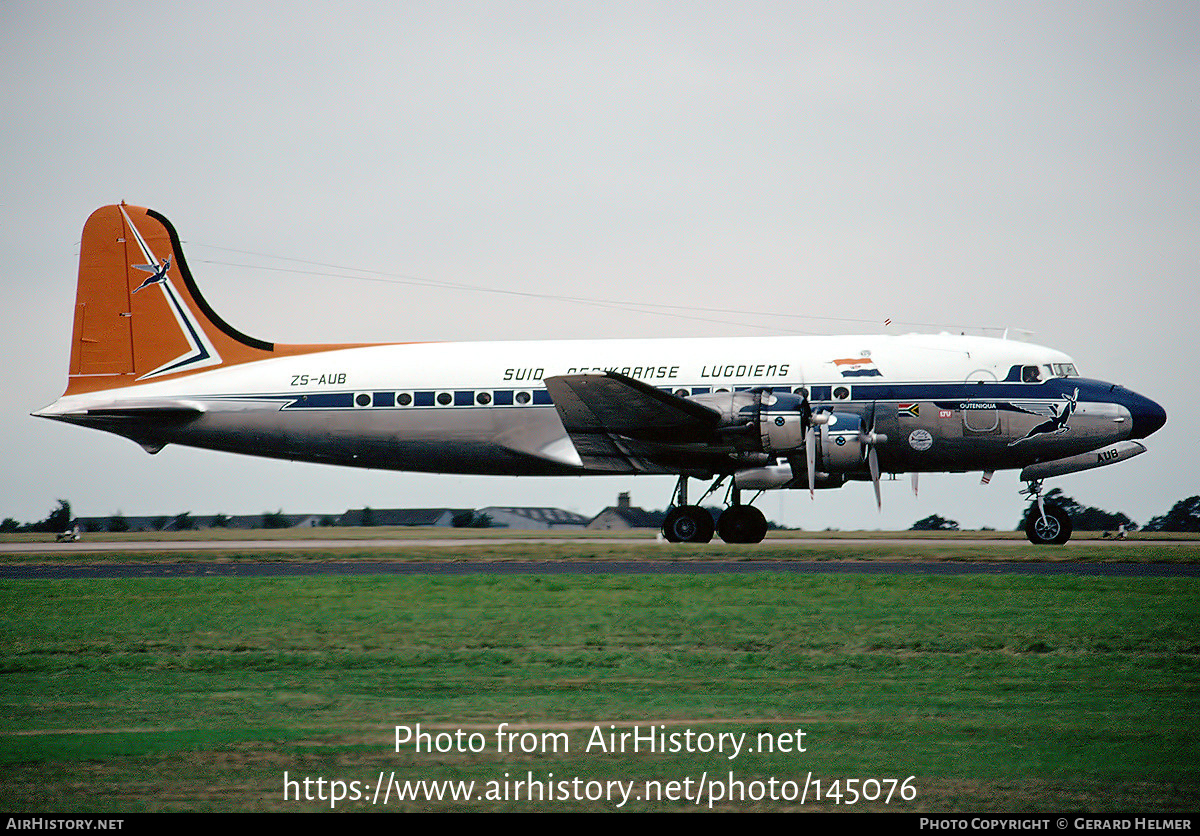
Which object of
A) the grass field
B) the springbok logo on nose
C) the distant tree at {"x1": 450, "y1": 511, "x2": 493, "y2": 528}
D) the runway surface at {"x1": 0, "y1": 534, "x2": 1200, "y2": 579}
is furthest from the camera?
the distant tree at {"x1": 450, "y1": 511, "x2": 493, "y2": 528}

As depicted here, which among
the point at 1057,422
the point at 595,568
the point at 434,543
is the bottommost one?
the point at 595,568

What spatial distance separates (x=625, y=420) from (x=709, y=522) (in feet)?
10.3

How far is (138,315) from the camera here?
30281 mm

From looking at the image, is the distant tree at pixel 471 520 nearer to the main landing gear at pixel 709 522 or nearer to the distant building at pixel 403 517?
the distant building at pixel 403 517

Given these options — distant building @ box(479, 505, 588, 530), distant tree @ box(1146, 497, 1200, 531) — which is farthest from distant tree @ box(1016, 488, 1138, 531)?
distant building @ box(479, 505, 588, 530)

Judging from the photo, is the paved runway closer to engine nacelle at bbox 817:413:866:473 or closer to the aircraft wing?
engine nacelle at bbox 817:413:866:473

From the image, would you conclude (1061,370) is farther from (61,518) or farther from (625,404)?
(61,518)

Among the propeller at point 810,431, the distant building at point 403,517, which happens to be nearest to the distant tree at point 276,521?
the distant building at point 403,517

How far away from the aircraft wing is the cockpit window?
8.01m

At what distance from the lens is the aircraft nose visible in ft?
83.1

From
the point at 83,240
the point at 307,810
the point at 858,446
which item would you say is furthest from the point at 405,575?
the point at 83,240

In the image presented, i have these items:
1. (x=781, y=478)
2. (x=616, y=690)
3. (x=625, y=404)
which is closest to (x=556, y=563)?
(x=625, y=404)

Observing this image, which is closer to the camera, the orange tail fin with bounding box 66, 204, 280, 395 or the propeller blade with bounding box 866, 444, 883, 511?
the propeller blade with bounding box 866, 444, 883, 511

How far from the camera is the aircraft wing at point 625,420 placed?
2364 centimetres
